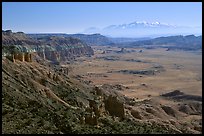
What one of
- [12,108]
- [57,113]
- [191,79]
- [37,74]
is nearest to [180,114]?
[37,74]

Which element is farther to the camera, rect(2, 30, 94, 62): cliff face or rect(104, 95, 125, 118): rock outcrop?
rect(2, 30, 94, 62): cliff face

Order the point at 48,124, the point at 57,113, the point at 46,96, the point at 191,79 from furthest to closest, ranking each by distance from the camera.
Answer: the point at 191,79 < the point at 46,96 < the point at 57,113 < the point at 48,124

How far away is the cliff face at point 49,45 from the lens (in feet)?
303

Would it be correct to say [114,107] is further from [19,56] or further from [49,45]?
[49,45]

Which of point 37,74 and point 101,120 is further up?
point 37,74

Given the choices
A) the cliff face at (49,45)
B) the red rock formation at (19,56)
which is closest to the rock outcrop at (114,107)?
the red rock formation at (19,56)

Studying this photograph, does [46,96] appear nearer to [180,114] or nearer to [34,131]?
[34,131]

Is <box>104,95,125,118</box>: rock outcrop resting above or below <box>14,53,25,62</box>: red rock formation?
below

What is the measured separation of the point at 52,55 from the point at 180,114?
60.2 meters

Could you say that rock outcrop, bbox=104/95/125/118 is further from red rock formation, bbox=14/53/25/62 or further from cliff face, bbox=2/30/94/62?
cliff face, bbox=2/30/94/62

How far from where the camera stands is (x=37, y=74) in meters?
34.5

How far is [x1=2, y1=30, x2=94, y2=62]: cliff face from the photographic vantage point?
9239 centimetres

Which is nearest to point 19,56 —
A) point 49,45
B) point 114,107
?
point 114,107

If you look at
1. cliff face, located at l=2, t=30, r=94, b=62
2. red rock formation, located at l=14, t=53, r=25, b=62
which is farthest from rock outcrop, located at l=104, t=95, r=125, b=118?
cliff face, located at l=2, t=30, r=94, b=62
